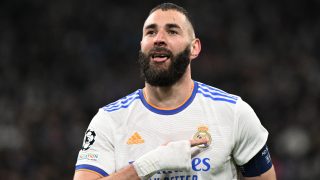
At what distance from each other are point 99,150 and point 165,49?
72cm

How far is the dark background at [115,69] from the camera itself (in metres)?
10.4

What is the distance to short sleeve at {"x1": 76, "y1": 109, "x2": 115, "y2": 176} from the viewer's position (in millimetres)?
3809

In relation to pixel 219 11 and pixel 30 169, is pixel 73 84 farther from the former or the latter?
pixel 219 11

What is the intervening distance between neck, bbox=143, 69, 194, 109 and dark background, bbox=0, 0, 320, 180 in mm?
6011

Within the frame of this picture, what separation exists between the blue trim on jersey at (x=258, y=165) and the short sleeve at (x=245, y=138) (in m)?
0.05

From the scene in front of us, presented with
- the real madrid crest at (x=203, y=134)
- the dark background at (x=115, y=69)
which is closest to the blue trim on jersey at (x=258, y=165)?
the real madrid crest at (x=203, y=134)

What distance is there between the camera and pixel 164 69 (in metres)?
3.92

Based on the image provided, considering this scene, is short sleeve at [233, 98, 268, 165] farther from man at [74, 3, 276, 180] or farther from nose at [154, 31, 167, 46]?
nose at [154, 31, 167, 46]

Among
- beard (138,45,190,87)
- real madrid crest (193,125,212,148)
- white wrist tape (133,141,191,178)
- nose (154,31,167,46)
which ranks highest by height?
nose (154,31,167,46)

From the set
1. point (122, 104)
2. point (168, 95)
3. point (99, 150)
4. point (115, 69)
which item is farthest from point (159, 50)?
point (115, 69)

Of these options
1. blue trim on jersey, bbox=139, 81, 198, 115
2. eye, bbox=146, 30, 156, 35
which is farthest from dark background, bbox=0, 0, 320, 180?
eye, bbox=146, 30, 156, 35

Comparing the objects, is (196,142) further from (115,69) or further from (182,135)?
(115,69)

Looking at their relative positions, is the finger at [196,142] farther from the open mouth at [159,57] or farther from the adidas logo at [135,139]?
the open mouth at [159,57]

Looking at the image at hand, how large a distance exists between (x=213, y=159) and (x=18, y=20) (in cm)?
1189
